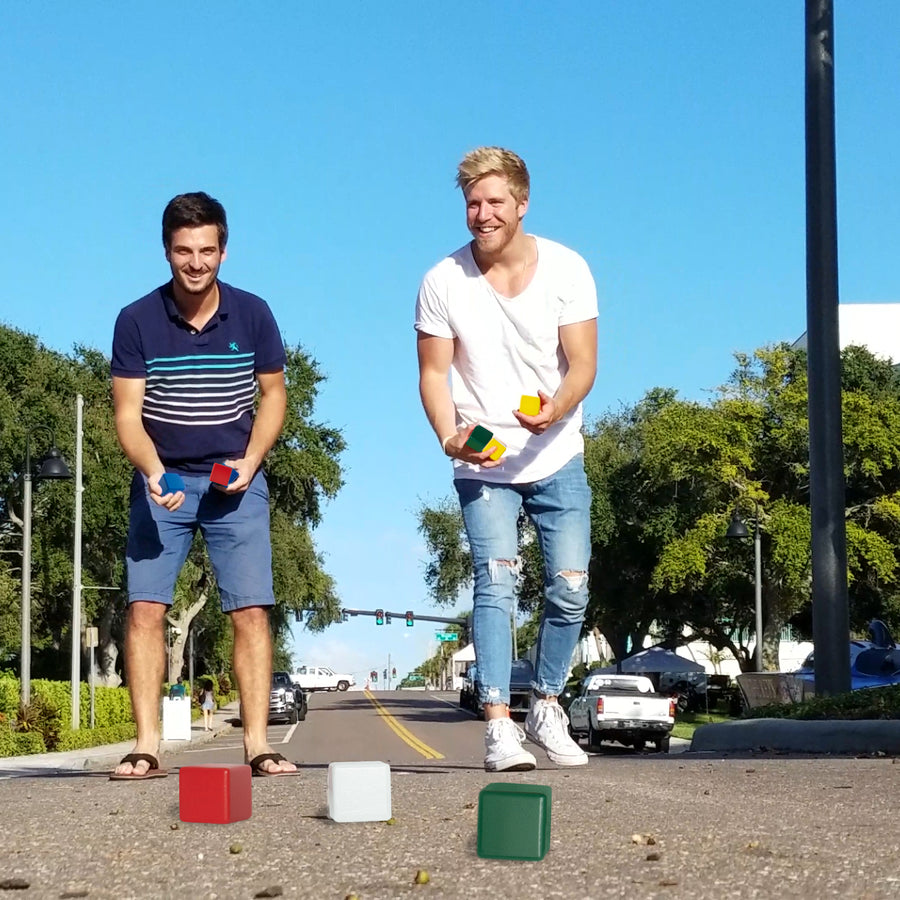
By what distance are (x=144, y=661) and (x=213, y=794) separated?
2.16m

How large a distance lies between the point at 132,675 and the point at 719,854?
3.31 meters

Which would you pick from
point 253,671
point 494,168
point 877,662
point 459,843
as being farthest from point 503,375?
point 877,662

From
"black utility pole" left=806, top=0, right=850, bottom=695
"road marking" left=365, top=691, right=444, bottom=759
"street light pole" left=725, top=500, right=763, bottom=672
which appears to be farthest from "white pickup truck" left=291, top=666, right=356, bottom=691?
"black utility pole" left=806, top=0, right=850, bottom=695

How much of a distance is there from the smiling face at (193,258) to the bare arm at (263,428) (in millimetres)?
490

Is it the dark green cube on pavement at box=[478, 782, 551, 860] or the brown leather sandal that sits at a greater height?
the dark green cube on pavement at box=[478, 782, 551, 860]

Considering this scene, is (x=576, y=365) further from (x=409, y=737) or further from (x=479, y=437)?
(x=409, y=737)

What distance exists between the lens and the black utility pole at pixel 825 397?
48.2ft

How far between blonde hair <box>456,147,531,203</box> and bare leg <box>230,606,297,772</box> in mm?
1977

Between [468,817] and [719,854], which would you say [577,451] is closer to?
[468,817]

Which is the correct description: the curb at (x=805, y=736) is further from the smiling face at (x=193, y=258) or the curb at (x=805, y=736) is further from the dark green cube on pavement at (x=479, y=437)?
the smiling face at (x=193, y=258)

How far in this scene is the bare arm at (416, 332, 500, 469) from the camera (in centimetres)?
599

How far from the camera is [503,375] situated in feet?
20.0

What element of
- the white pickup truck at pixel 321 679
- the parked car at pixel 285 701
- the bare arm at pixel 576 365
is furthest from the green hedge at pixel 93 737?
the white pickup truck at pixel 321 679

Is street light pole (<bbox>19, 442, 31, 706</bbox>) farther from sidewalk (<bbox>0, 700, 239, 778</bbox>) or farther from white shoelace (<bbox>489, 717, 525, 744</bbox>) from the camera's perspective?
white shoelace (<bbox>489, 717, 525, 744</bbox>)
